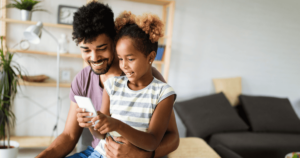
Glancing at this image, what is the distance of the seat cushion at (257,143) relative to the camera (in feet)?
8.29

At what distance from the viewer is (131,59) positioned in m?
1.02

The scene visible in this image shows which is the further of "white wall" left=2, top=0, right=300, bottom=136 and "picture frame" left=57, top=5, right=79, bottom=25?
"white wall" left=2, top=0, right=300, bottom=136

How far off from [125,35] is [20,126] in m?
2.63

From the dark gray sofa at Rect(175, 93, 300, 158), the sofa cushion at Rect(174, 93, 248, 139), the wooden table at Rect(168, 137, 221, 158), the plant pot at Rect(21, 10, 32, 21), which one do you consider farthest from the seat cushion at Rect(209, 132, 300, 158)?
the plant pot at Rect(21, 10, 32, 21)

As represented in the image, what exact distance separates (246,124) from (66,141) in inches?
97.4

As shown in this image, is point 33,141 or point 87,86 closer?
point 87,86

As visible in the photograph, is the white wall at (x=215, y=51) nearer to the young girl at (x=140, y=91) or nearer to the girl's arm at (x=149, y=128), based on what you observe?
the young girl at (x=140, y=91)

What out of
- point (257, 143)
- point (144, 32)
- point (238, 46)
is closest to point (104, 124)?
point (144, 32)

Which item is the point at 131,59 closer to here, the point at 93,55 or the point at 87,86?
the point at 93,55

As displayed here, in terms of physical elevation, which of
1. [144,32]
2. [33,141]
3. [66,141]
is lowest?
[33,141]

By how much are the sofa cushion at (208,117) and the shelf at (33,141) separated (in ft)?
5.44

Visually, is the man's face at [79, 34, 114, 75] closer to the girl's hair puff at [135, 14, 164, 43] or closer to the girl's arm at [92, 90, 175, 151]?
the girl's hair puff at [135, 14, 164, 43]

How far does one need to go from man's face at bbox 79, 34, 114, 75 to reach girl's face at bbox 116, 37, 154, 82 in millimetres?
142

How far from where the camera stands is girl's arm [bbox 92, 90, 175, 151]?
81cm
